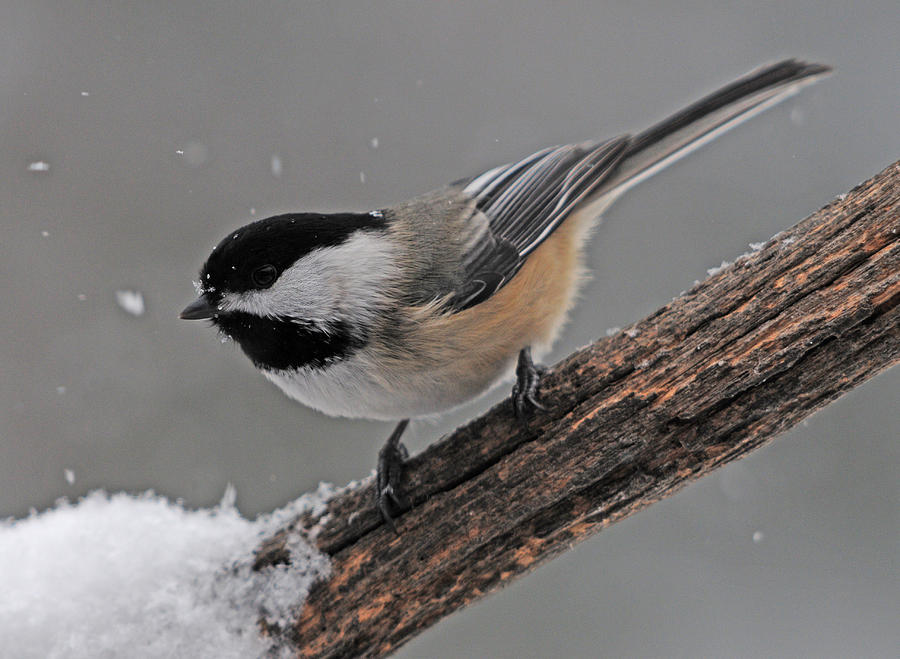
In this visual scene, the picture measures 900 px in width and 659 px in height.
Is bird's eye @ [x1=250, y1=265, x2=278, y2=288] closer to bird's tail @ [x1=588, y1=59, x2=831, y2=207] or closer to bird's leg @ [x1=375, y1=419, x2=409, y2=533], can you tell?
bird's leg @ [x1=375, y1=419, x2=409, y2=533]

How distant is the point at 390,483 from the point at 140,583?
66 cm

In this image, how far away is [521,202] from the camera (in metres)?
2.27

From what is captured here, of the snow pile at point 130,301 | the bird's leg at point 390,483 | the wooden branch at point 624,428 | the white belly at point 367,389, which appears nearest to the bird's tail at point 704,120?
the wooden branch at point 624,428

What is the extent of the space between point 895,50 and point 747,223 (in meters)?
1.09

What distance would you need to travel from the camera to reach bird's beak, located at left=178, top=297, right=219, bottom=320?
5.90 ft

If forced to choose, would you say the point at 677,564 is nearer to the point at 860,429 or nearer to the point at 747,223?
the point at 860,429

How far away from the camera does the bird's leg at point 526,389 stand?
188 centimetres

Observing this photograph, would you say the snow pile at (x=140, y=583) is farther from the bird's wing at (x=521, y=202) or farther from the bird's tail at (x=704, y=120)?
the bird's tail at (x=704, y=120)

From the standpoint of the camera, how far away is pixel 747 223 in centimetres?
342

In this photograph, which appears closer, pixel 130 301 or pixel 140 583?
pixel 140 583

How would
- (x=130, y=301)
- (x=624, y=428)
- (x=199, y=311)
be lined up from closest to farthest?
(x=624, y=428)
(x=199, y=311)
(x=130, y=301)

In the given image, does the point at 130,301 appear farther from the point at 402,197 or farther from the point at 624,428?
the point at 624,428

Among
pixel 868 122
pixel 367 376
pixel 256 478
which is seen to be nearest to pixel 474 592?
pixel 367 376

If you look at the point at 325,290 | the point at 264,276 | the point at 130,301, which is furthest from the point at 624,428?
the point at 130,301
